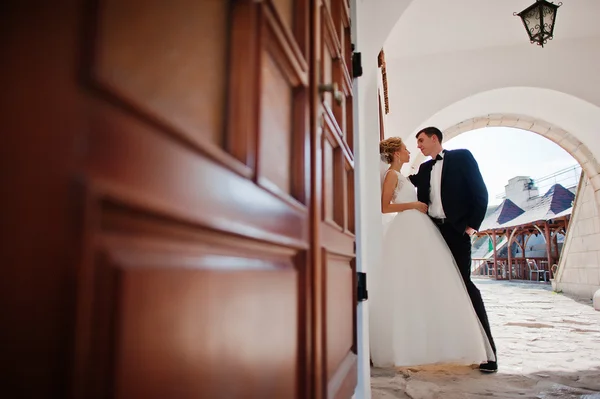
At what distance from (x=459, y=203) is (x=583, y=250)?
6638 mm

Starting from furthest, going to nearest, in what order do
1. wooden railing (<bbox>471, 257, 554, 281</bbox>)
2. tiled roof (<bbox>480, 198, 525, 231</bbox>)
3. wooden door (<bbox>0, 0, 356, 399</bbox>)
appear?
tiled roof (<bbox>480, 198, 525, 231</bbox>)
wooden railing (<bbox>471, 257, 554, 281</bbox>)
wooden door (<bbox>0, 0, 356, 399</bbox>)

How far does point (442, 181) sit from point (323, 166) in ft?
5.94

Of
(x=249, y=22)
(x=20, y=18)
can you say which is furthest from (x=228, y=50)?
(x=20, y=18)

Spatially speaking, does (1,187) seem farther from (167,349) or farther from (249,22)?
(249,22)

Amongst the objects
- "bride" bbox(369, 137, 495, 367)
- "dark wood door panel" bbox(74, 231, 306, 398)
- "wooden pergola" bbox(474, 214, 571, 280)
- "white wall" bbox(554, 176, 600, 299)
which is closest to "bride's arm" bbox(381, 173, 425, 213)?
"bride" bbox(369, 137, 495, 367)

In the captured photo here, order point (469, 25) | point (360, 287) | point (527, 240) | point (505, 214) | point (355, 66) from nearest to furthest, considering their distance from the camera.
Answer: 1. point (360, 287)
2. point (355, 66)
3. point (469, 25)
4. point (527, 240)
5. point (505, 214)

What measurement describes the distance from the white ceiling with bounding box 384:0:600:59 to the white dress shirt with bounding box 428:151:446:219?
262cm

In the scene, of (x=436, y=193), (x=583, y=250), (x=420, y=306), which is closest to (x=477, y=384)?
(x=420, y=306)

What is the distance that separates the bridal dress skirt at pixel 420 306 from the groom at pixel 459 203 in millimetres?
63

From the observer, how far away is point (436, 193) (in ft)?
9.61

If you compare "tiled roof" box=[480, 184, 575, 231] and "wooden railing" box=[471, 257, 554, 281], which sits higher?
"tiled roof" box=[480, 184, 575, 231]

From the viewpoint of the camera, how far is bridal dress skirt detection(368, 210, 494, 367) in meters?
2.59

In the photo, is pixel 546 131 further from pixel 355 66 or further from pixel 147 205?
pixel 147 205

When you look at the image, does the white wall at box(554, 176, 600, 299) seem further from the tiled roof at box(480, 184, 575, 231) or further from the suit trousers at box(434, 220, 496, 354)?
the suit trousers at box(434, 220, 496, 354)
